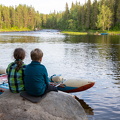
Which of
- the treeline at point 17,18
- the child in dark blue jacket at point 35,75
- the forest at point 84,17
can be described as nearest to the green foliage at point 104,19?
the forest at point 84,17

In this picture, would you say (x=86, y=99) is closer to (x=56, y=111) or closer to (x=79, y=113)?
(x=79, y=113)

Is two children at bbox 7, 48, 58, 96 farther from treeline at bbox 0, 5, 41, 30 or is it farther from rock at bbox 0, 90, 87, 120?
treeline at bbox 0, 5, 41, 30

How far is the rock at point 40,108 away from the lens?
4.77 meters

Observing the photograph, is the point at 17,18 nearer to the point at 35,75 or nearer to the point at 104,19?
the point at 104,19

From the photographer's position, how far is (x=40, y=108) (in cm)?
492

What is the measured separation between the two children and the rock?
26 cm

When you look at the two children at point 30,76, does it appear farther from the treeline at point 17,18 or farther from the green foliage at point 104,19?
the treeline at point 17,18

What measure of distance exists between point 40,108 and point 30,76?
91 cm

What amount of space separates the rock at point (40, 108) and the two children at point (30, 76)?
26cm

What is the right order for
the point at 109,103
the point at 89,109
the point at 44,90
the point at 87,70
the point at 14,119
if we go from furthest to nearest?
the point at 87,70, the point at 109,103, the point at 89,109, the point at 44,90, the point at 14,119

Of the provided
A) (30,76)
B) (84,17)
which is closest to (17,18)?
(84,17)

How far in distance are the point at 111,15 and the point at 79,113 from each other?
90.3 meters

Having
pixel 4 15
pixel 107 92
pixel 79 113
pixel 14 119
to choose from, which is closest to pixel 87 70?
pixel 107 92

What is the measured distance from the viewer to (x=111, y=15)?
89188mm
